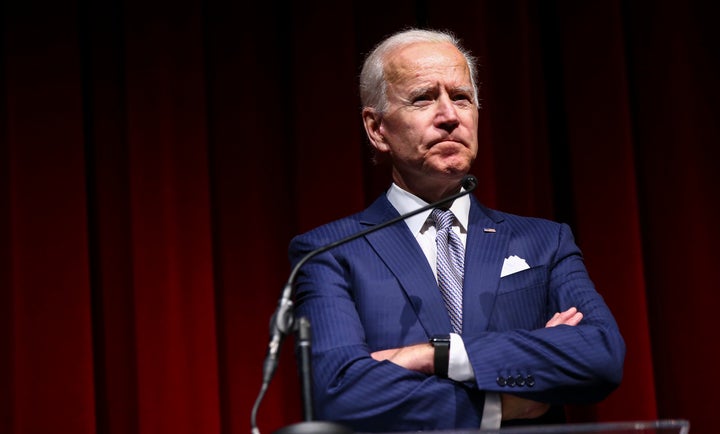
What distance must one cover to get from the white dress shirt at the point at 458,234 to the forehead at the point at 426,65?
0.26 m

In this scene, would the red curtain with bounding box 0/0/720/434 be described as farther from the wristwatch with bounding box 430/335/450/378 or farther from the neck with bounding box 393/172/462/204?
the wristwatch with bounding box 430/335/450/378

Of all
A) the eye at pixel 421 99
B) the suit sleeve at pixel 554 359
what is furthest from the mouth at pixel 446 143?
the suit sleeve at pixel 554 359

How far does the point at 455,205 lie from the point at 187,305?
3.04 ft

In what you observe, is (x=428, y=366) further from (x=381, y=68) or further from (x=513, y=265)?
(x=381, y=68)

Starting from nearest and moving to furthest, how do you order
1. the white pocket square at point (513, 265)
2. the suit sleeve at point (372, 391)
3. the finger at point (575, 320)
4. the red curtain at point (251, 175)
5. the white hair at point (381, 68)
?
the suit sleeve at point (372, 391) → the finger at point (575, 320) → the white pocket square at point (513, 265) → the white hair at point (381, 68) → the red curtain at point (251, 175)

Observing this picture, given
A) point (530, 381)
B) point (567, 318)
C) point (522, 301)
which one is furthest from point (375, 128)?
point (530, 381)

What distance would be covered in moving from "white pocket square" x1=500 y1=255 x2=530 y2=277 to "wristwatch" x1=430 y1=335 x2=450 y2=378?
0.93ft

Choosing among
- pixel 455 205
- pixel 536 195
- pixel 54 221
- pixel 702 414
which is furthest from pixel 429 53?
pixel 702 414

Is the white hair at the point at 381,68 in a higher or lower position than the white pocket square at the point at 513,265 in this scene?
higher

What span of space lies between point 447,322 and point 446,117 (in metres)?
0.47

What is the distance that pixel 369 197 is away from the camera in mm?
3010

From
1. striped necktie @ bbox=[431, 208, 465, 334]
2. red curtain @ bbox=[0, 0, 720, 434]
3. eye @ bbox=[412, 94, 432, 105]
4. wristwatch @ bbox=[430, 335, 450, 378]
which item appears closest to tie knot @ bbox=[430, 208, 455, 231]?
striped necktie @ bbox=[431, 208, 465, 334]

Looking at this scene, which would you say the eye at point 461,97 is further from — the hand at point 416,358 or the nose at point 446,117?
the hand at point 416,358

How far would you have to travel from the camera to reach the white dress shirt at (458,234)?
70.8 inches
